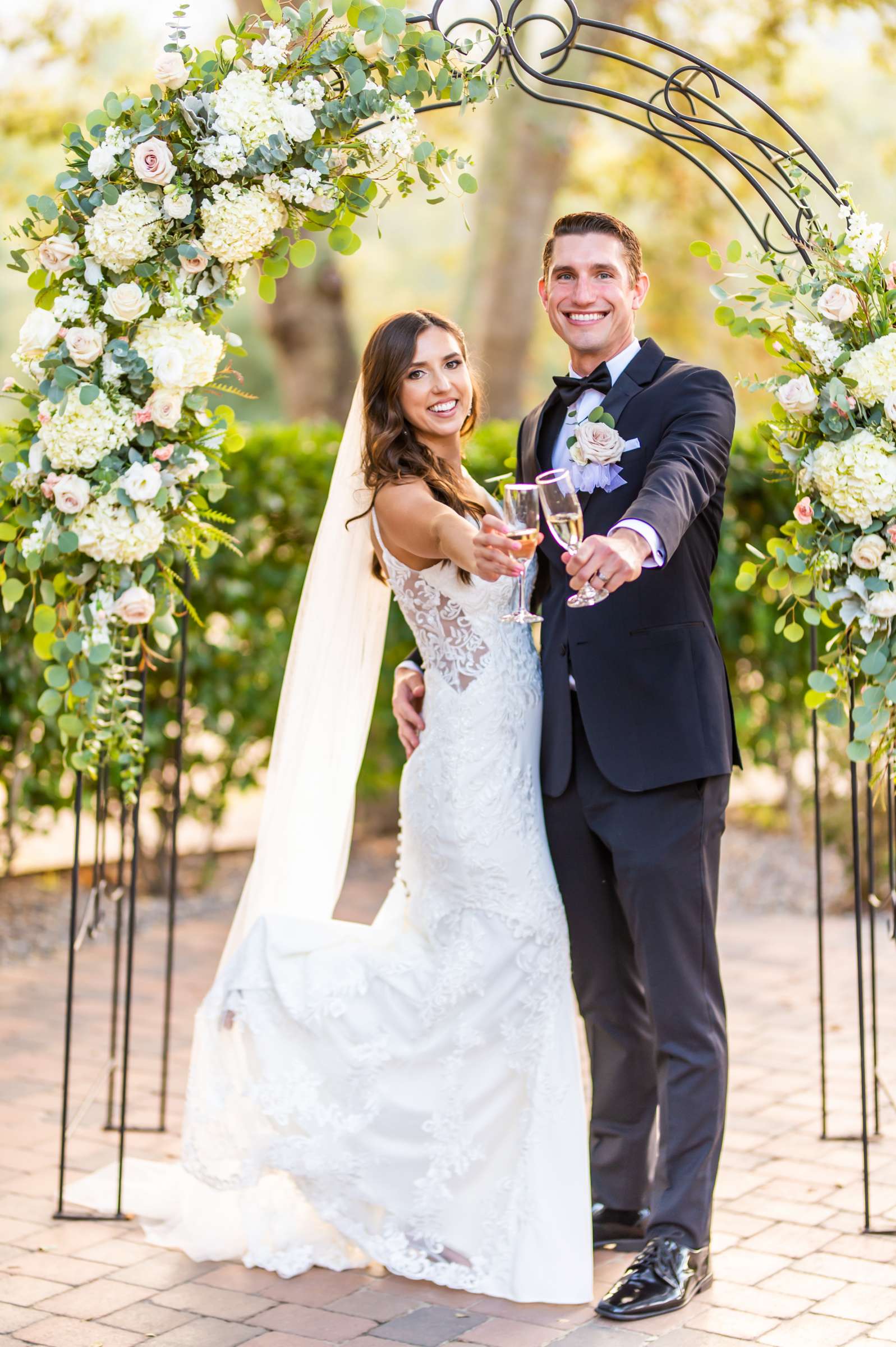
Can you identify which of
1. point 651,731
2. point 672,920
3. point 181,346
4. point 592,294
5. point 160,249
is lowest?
point 672,920

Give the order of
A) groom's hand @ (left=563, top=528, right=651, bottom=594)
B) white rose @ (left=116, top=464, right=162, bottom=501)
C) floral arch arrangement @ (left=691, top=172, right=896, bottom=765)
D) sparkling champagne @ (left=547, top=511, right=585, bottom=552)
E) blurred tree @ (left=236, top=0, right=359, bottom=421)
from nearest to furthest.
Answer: groom's hand @ (left=563, top=528, right=651, bottom=594)
sparkling champagne @ (left=547, top=511, right=585, bottom=552)
floral arch arrangement @ (left=691, top=172, right=896, bottom=765)
white rose @ (left=116, top=464, right=162, bottom=501)
blurred tree @ (left=236, top=0, right=359, bottom=421)

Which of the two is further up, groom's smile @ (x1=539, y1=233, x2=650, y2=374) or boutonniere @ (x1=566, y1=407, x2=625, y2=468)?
groom's smile @ (x1=539, y1=233, x2=650, y2=374)

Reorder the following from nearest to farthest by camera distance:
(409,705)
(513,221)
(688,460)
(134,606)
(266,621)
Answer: (688,460), (134,606), (409,705), (266,621), (513,221)

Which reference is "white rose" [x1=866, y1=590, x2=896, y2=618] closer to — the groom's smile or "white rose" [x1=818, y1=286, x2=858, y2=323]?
"white rose" [x1=818, y1=286, x2=858, y2=323]

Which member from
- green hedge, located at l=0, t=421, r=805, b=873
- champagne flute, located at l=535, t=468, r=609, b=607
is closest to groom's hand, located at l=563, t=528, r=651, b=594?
champagne flute, located at l=535, t=468, r=609, b=607

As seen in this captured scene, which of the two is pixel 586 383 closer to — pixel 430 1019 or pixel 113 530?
pixel 113 530

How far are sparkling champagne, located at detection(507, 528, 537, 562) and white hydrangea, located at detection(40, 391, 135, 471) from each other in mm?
1093

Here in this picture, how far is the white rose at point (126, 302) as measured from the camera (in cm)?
326

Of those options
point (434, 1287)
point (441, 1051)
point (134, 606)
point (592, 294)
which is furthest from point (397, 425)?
point (434, 1287)

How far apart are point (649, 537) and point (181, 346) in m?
1.29

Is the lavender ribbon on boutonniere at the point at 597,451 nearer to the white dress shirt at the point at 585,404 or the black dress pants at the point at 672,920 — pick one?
the white dress shirt at the point at 585,404

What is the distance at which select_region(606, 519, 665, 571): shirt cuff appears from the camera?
2775 mm

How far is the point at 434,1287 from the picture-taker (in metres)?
→ 3.29

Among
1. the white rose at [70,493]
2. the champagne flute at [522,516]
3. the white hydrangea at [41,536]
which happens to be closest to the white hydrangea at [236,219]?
the white rose at [70,493]
